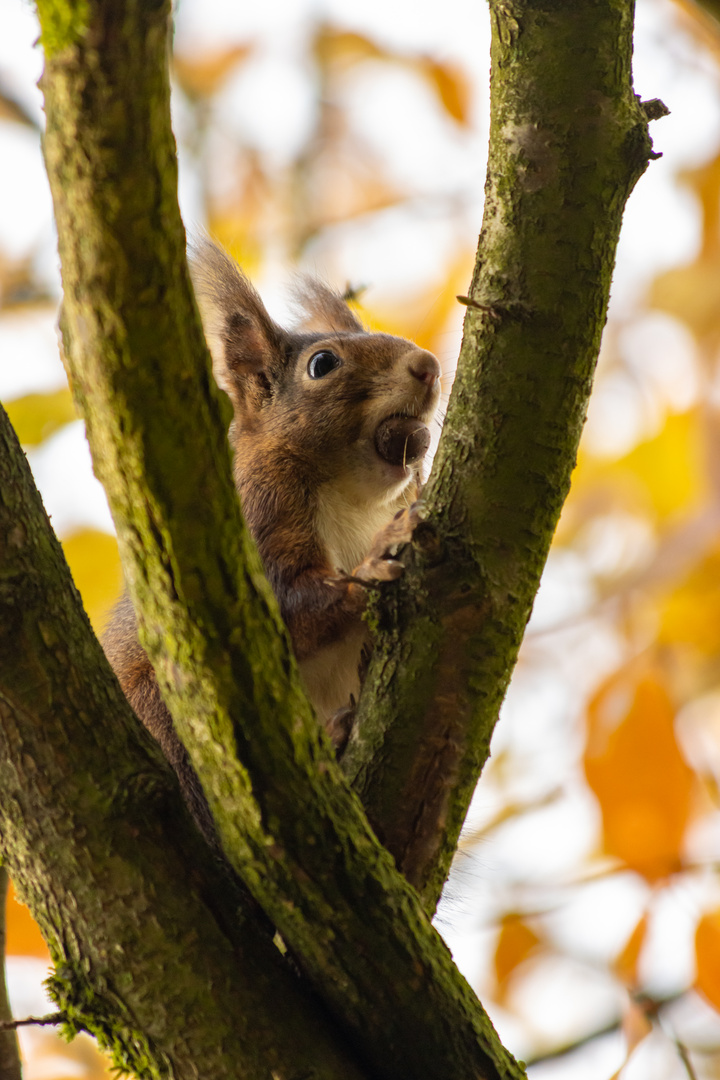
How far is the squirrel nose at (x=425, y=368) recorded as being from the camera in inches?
134

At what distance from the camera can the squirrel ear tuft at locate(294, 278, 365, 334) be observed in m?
4.44

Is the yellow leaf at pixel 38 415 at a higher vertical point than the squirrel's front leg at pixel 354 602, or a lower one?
higher

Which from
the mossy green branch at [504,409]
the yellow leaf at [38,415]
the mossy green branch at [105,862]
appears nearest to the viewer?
the mossy green branch at [105,862]

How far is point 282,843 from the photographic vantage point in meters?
1.63

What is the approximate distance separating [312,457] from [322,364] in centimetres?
38

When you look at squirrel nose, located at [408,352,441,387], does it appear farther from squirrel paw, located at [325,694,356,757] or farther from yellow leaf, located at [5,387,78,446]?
squirrel paw, located at [325,694,356,757]

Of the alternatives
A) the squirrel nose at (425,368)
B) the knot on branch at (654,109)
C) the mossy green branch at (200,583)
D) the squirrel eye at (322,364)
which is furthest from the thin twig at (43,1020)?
the squirrel eye at (322,364)

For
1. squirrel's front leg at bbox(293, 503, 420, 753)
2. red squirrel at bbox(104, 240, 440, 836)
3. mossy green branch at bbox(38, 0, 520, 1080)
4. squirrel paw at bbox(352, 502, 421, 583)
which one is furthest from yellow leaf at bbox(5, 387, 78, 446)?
mossy green branch at bbox(38, 0, 520, 1080)

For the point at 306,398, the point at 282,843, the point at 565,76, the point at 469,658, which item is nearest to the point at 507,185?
the point at 565,76

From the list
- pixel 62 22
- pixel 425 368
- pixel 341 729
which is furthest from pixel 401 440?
pixel 62 22

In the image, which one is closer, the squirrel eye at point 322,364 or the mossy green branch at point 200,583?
the mossy green branch at point 200,583

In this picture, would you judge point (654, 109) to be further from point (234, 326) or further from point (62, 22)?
point (234, 326)

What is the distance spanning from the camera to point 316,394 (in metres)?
3.63

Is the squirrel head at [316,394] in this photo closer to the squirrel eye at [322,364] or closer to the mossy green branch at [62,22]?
the squirrel eye at [322,364]
